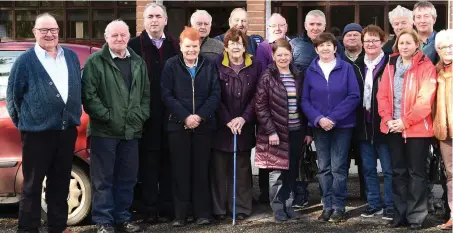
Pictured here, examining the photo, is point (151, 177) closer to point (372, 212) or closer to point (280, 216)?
point (280, 216)

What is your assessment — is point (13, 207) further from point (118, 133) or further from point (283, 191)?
point (283, 191)

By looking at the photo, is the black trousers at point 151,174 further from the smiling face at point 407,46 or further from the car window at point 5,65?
the smiling face at point 407,46

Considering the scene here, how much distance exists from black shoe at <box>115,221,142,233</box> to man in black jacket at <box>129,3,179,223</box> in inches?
12.1

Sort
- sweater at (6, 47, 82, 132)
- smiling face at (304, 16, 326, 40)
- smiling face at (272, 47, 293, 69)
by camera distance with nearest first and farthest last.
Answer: sweater at (6, 47, 82, 132)
smiling face at (272, 47, 293, 69)
smiling face at (304, 16, 326, 40)

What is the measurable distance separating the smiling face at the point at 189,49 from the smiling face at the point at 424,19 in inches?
89.7

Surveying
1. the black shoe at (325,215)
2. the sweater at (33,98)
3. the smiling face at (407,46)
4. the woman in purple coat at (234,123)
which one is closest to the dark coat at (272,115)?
the woman in purple coat at (234,123)

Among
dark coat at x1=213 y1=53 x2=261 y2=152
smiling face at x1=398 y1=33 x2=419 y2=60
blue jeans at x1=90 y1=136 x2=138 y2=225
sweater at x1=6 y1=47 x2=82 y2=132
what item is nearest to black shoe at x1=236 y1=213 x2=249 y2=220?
dark coat at x1=213 y1=53 x2=261 y2=152

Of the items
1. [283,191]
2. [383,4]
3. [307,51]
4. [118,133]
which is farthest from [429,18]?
[383,4]

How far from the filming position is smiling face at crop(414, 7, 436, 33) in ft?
24.8

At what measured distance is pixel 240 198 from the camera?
7355 mm

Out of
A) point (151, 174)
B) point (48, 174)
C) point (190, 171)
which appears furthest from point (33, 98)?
point (190, 171)

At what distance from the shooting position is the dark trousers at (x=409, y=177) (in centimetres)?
681

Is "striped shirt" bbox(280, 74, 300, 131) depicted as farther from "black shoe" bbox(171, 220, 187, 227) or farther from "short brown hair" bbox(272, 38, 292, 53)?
"black shoe" bbox(171, 220, 187, 227)

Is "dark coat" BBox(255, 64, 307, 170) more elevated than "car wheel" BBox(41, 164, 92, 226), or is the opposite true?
"dark coat" BBox(255, 64, 307, 170)
